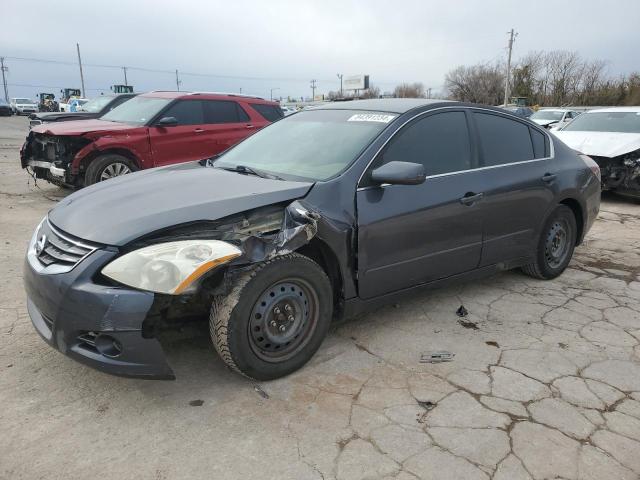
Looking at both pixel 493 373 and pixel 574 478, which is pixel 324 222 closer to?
pixel 493 373

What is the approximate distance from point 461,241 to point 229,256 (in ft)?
6.18

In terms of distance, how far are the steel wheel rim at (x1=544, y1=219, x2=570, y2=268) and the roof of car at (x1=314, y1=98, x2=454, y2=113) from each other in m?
1.63

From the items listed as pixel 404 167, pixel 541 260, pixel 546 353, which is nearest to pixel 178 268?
pixel 404 167

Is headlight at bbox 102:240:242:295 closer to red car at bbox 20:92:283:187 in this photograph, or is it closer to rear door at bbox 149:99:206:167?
red car at bbox 20:92:283:187

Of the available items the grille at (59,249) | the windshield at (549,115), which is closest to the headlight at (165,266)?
the grille at (59,249)

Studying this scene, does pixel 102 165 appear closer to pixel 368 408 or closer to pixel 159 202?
pixel 159 202

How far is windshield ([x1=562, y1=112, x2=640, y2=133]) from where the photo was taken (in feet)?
30.2

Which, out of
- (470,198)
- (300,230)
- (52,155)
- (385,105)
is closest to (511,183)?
(470,198)

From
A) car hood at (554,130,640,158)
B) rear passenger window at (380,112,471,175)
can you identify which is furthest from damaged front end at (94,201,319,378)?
car hood at (554,130,640,158)

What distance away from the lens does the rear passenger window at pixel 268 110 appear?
9.18 m

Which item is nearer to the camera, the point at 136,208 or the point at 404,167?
the point at 136,208

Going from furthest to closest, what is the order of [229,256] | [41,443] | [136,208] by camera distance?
[136,208] → [229,256] → [41,443]

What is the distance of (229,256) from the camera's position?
2518 millimetres

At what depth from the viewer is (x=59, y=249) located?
2648 millimetres
